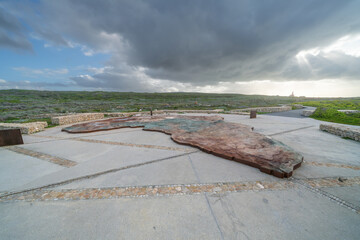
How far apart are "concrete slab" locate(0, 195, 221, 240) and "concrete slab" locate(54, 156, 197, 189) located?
499 millimetres

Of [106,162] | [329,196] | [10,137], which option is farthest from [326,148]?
[10,137]

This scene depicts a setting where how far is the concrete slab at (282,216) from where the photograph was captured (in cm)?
194

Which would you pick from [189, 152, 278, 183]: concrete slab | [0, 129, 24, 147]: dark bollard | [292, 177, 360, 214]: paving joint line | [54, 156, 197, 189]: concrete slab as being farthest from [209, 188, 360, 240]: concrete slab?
[0, 129, 24, 147]: dark bollard

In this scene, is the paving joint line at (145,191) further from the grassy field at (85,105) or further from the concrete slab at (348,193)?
the grassy field at (85,105)

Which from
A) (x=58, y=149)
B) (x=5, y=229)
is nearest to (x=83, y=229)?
(x=5, y=229)

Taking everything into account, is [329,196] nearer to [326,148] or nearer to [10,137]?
[326,148]

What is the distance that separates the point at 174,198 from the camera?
8.69 ft

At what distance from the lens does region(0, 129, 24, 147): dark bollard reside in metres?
5.81

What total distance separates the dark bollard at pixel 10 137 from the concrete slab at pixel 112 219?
5.20m

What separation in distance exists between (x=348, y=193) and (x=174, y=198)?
3.47 m

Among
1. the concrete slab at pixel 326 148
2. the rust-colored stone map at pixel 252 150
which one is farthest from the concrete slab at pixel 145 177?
the concrete slab at pixel 326 148

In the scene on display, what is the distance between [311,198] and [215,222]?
6.51ft

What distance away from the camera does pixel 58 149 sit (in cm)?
545

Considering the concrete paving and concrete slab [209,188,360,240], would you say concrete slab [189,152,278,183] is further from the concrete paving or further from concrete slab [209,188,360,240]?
concrete slab [209,188,360,240]
